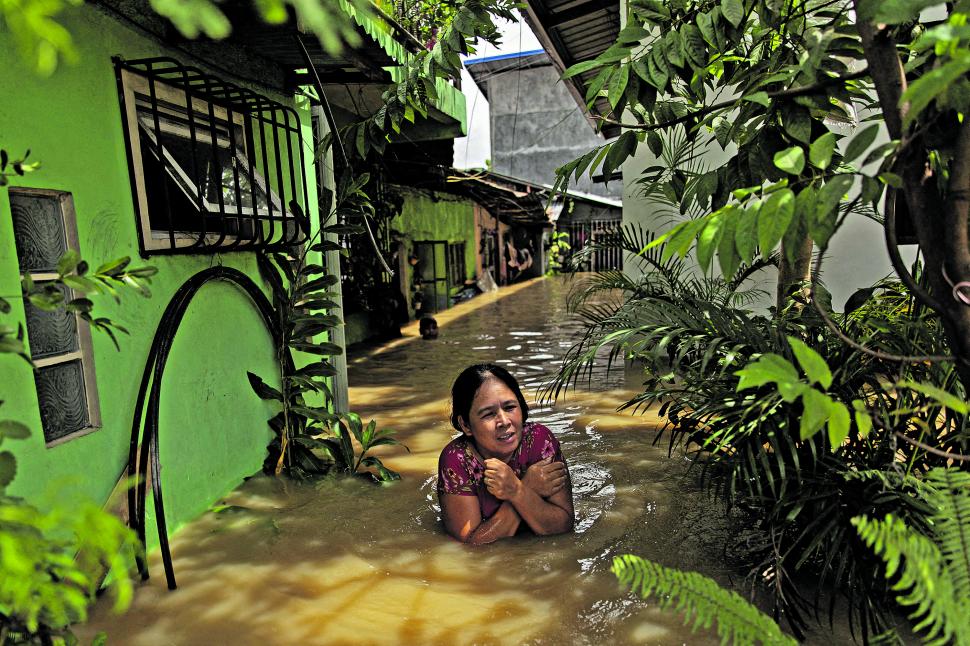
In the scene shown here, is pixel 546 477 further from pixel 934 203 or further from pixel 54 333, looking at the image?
pixel 54 333

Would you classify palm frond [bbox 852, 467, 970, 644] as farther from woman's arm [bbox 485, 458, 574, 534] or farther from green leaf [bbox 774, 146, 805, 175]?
woman's arm [bbox 485, 458, 574, 534]

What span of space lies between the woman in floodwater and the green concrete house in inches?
59.9

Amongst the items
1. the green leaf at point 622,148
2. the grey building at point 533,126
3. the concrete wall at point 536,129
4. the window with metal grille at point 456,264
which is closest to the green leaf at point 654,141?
the green leaf at point 622,148

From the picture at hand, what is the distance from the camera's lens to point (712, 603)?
4.91ft

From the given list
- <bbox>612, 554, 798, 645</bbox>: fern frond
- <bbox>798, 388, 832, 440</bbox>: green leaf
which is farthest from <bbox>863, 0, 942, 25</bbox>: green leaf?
<bbox>612, 554, 798, 645</bbox>: fern frond

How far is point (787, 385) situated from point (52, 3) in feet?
4.44

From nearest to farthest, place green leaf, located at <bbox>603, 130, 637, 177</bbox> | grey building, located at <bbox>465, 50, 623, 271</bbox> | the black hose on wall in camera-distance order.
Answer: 1. green leaf, located at <bbox>603, 130, 637, 177</bbox>
2. the black hose on wall
3. grey building, located at <bbox>465, 50, 623, 271</bbox>

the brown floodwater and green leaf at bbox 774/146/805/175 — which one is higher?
green leaf at bbox 774/146/805/175

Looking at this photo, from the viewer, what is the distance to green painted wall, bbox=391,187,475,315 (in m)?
12.5

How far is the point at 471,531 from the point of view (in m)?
3.36

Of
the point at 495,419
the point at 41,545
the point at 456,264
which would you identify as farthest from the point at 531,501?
the point at 456,264

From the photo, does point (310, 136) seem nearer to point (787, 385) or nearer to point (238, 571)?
point (238, 571)

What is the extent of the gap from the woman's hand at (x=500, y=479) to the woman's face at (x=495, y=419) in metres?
0.13

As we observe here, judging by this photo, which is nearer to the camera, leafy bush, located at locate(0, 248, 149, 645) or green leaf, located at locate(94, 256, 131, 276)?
leafy bush, located at locate(0, 248, 149, 645)
